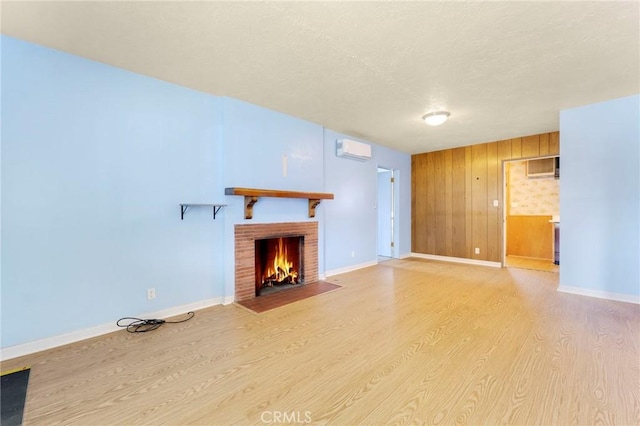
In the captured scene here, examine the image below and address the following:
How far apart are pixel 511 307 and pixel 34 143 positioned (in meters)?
4.86

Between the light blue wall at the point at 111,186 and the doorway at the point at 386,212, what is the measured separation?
11.2ft

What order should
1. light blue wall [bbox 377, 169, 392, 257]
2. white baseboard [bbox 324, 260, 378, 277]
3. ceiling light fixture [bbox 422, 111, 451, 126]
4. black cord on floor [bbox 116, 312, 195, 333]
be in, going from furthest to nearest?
light blue wall [bbox 377, 169, 392, 257]
white baseboard [bbox 324, 260, 378, 277]
ceiling light fixture [bbox 422, 111, 451, 126]
black cord on floor [bbox 116, 312, 195, 333]

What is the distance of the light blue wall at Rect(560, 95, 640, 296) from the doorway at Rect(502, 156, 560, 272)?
2149mm

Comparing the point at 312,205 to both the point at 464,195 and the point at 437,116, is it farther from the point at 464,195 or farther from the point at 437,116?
the point at 464,195

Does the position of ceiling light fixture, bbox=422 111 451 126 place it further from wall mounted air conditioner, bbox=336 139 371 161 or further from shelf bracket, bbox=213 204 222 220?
shelf bracket, bbox=213 204 222 220

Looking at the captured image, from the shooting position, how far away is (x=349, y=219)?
5.05 m

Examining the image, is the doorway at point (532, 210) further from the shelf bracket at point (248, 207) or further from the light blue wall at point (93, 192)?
the light blue wall at point (93, 192)

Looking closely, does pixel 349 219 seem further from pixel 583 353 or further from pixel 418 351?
pixel 583 353

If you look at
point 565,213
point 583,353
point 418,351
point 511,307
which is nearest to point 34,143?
point 418,351

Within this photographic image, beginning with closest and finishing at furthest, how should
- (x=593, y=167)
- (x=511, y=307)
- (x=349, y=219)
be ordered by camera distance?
1. (x=511, y=307)
2. (x=593, y=167)
3. (x=349, y=219)

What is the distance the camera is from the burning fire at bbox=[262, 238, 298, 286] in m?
3.93

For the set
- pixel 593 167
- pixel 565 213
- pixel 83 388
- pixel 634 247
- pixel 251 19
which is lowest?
pixel 83 388

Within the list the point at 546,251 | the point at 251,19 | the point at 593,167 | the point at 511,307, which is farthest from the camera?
the point at 546,251

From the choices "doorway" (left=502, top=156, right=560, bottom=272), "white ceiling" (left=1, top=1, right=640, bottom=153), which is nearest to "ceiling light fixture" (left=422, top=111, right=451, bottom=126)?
"white ceiling" (left=1, top=1, right=640, bottom=153)
